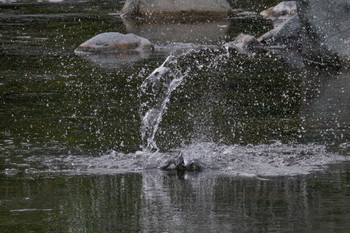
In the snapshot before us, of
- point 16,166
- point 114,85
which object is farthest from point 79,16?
point 16,166

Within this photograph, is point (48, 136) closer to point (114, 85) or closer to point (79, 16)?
point (114, 85)

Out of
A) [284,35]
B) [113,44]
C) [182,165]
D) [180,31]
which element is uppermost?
[180,31]

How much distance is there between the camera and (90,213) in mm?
7070

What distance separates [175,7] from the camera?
76.6ft

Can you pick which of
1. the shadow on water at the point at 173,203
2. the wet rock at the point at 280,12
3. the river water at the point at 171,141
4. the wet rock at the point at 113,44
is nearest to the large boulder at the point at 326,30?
the river water at the point at 171,141

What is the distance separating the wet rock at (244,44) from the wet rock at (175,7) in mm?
5671

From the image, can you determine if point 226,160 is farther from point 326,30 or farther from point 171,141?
point 326,30

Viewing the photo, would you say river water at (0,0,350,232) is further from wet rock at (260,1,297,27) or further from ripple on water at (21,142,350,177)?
wet rock at (260,1,297,27)

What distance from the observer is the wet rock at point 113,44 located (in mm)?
16938

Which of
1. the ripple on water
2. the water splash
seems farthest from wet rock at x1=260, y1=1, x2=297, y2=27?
the ripple on water

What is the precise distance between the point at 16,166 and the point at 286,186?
2324 millimetres

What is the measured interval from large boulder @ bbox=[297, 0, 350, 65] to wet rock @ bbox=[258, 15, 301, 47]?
1.36m

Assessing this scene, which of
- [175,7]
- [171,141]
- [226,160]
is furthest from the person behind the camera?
[175,7]

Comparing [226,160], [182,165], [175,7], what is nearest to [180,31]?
[175,7]
